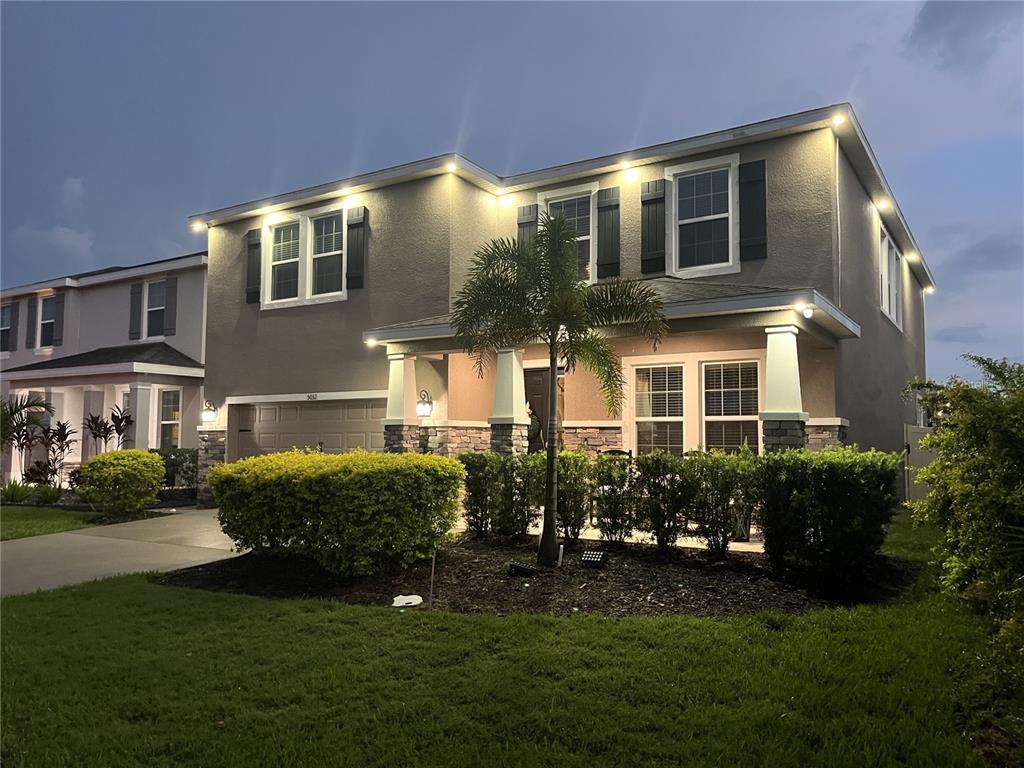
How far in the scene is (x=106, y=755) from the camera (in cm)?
335

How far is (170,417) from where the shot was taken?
17.8 metres

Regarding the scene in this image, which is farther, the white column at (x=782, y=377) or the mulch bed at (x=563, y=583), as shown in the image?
the white column at (x=782, y=377)

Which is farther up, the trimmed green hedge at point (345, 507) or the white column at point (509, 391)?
the white column at point (509, 391)

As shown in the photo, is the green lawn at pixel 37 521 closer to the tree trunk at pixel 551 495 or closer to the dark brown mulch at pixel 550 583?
the dark brown mulch at pixel 550 583

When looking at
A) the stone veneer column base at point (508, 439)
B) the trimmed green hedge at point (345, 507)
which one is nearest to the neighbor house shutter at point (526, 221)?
the stone veneer column base at point (508, 439)

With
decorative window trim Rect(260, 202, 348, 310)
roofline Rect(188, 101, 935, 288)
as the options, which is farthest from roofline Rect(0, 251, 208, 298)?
decorative window trim Rect(260, 202, 348, 310)

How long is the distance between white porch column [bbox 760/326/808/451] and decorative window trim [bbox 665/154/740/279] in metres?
2.42

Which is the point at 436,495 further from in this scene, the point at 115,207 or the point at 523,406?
the point at 115,207

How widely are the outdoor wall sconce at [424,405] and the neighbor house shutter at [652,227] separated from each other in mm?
4509

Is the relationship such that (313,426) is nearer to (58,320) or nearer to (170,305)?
(170,305)

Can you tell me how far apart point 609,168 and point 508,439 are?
215 inches

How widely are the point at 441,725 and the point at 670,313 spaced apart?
7.50 meters

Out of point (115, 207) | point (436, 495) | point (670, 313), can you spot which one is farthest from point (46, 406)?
point (115, 207)

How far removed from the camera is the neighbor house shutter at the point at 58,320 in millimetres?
20266
